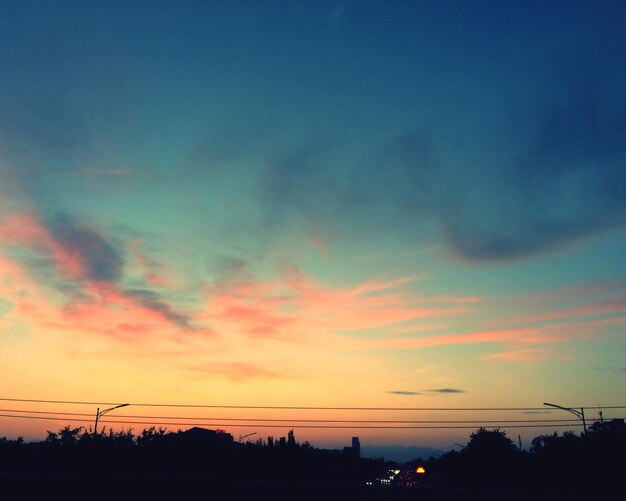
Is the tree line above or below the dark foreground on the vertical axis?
below

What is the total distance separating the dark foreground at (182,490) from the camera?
28.9 feet

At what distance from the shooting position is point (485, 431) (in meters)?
101

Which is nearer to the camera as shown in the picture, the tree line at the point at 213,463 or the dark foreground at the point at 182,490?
the dark foreground at the point at 182,490

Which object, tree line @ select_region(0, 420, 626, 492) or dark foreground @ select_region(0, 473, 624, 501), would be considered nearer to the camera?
dark foreground @ select_region(0, 473, 624, 501)

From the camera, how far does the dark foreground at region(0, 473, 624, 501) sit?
28.9 ft

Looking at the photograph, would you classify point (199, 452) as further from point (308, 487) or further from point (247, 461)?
point (308, 487)

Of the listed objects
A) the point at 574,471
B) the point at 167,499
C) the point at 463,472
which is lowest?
the point at 463,472

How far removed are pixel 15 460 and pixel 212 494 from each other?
3412cm

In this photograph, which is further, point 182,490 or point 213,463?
point 213,463

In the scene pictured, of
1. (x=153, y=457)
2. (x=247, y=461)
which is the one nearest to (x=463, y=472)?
(x=247, y=461)

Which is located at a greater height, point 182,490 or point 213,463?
point 182,490

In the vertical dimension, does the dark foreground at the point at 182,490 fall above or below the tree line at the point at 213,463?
above

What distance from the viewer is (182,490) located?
898 centimetres

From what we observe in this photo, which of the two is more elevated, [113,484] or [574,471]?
[113,484]
